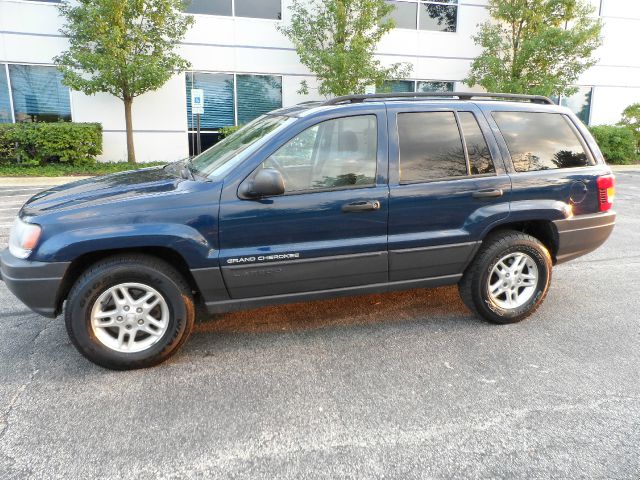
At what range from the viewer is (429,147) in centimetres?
373

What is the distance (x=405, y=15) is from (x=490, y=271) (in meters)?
13.9

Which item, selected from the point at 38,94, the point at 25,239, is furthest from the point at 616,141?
the point at 25,239

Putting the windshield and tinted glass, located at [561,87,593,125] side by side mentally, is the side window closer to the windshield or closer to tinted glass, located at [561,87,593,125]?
the windshield

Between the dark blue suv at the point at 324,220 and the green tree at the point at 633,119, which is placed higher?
the green tree at the point at 633,119

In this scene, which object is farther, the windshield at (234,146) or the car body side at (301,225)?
the windshield at (234,146)

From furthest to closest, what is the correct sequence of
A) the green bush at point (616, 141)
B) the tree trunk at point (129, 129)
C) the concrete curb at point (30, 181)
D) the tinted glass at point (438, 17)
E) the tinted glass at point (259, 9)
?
the green bush at point (616, 141), the tinted glass at point (438, 17), the tinted glass at point (259, 9), the tree trunk at point (129, 129), the concrete curb at point (30, 181)

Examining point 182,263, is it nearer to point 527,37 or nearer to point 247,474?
point 247,474

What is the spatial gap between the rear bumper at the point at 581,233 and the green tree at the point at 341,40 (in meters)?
9.74

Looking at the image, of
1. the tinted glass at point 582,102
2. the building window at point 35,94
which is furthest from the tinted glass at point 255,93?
the tinted glass at point 582,102

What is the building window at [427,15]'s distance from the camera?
15.5 m

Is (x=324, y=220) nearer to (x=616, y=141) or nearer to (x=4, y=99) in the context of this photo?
(x=4, y=99)

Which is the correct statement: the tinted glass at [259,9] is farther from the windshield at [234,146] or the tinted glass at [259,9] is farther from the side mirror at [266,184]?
the side mirror at [266,184]

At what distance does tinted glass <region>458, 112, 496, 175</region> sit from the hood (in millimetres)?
2231

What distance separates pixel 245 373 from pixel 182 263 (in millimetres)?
876
